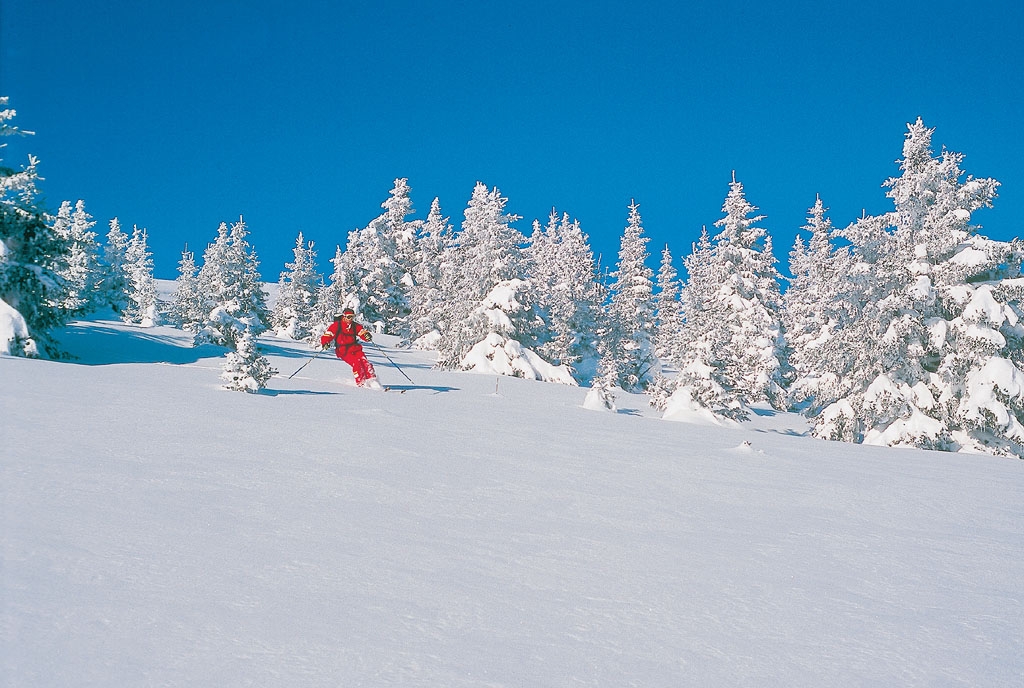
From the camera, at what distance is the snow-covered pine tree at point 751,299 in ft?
117

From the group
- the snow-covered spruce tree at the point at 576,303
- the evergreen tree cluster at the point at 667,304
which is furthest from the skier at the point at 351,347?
the snow-covered spruce tree at the point at 576,303

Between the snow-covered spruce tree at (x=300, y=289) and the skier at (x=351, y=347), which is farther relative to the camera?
the snow-covered spruce tree at (x=300, y=289)

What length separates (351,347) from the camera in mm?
15375

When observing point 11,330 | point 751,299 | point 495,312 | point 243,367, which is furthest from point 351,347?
point 751,299

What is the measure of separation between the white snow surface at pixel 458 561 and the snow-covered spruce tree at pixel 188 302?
29.3 m

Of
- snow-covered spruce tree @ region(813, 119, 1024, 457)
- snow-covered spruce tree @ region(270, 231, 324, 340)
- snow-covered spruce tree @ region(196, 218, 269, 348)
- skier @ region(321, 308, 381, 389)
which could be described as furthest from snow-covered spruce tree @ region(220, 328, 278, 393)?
snow-covered spruce tree @ region(270, 231, 324, 340)

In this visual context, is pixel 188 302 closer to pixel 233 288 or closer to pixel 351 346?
pixel 233 288

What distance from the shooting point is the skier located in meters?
15.1

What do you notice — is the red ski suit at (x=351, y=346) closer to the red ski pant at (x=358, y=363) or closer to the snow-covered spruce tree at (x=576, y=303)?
Result: the red ski pant at (x=358, y=363)

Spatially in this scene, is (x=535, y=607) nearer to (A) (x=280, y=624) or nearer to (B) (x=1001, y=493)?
(A) (x=280, y=624)

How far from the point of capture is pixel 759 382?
115ft

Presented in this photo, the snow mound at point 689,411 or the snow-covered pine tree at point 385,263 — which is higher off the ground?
the snow-covered pine tree at point 385,263

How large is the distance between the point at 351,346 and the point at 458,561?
11648 millimetres

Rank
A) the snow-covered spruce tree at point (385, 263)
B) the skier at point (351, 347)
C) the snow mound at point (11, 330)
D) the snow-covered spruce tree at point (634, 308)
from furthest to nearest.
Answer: the snow-covered spruce tree at point (385, 263)
the snow-covered spruce tree at point (634, 308)
the skier at point (351, 347)
the snow mound at point (11, 330)
